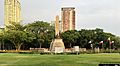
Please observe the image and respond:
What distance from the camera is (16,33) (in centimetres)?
7656

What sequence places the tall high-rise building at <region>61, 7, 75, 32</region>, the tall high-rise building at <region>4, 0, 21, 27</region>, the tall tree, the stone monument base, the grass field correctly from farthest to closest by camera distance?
the tall high-rise building at <region>61, 7, 75, 32</region> < the tall high-rise building at <region>4, 0, 21, 27</region> < the tall tree < the stone monument base < the grass field

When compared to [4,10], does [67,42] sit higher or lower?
lower

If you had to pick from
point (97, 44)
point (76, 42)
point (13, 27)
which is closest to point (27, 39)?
point (13, 27)

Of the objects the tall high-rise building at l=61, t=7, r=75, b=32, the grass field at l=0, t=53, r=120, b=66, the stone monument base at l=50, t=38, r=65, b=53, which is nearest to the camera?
the grass field at l=0, t=53, r=120, b=66

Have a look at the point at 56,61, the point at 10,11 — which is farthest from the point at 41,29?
the point at 56,61

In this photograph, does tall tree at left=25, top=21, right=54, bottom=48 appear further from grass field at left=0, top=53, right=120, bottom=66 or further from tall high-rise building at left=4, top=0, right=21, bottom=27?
grass field at left=0, top=53, right=120, bottom=66

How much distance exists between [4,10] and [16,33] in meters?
35.9

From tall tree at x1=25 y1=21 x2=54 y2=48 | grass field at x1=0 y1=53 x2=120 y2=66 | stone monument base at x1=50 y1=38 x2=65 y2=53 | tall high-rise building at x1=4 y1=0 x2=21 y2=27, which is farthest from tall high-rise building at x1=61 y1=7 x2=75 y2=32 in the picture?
grass field at x1=0 y1=53 x2=120 y2=66

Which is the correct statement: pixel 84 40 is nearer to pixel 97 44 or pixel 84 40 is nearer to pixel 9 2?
pixel 97 44

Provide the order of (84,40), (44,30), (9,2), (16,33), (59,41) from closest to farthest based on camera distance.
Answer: (59,41), (16,33), (84,40), (44,30), (9,2)

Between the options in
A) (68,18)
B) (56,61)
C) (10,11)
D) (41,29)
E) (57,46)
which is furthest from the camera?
(68,18)

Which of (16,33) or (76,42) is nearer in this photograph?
(16,33)

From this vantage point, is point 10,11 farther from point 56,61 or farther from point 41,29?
point 56,61

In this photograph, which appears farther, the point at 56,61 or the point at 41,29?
the point at 41,29
